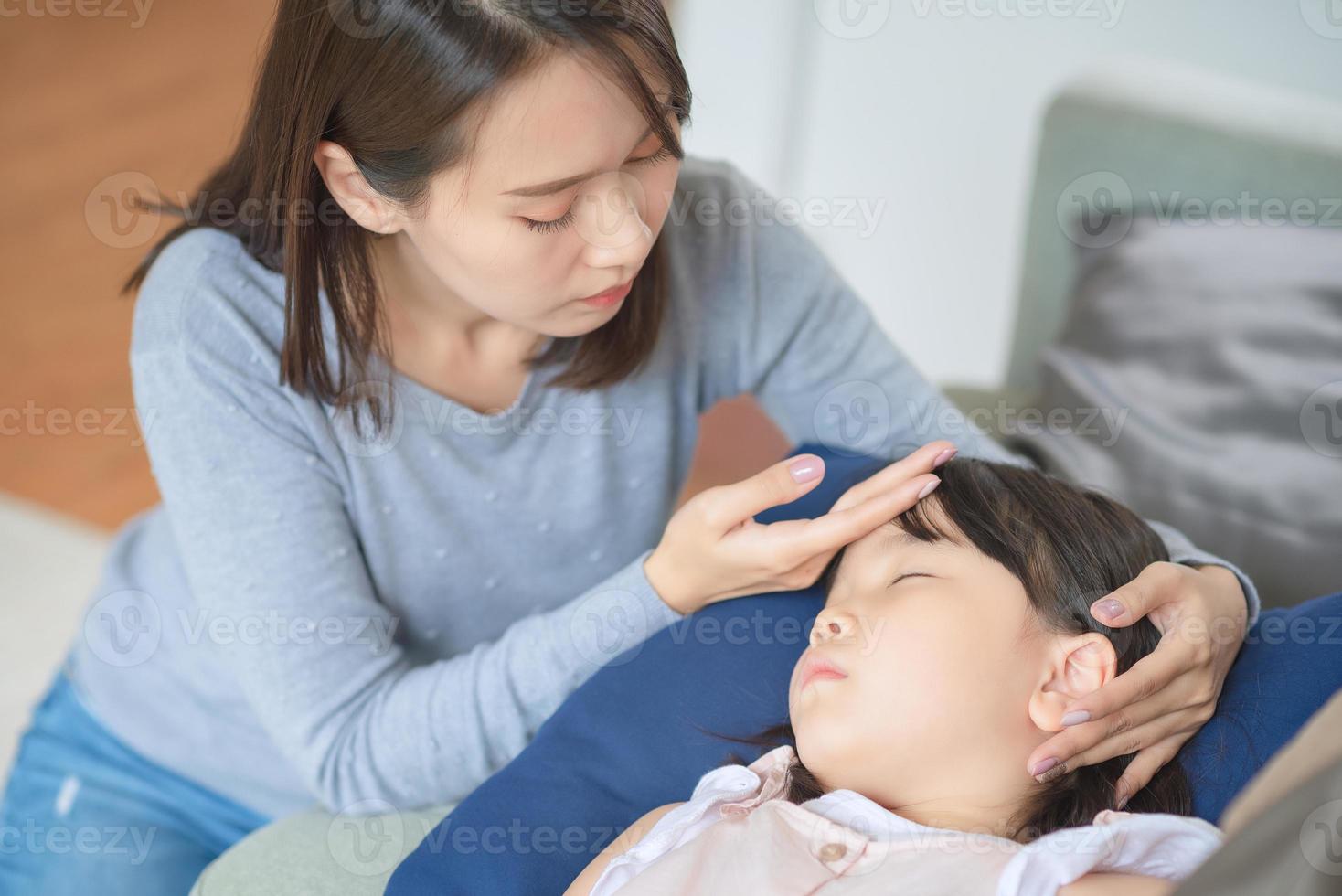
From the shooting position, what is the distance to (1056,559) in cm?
107

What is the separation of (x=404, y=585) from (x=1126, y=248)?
128 cm

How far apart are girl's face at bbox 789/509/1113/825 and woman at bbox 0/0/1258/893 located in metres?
0.07

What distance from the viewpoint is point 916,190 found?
2.73m

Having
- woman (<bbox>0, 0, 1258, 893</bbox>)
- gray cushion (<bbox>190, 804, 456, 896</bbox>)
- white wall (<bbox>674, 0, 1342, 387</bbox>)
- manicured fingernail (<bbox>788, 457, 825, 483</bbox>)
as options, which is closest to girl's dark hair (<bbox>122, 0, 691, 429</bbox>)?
woman (<bbox>0, 0, 1258, 893</bbox>)

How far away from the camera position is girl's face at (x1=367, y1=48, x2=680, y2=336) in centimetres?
101

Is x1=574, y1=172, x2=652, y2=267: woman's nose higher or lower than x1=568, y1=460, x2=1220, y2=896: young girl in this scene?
higher

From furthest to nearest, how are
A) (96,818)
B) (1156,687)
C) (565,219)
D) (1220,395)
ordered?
(1220,395) → (96,818) → (565,219) → (1156,687)

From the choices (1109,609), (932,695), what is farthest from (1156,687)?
(932,695)

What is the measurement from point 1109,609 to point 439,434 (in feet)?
2.30

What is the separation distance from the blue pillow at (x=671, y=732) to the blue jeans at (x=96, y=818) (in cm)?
49

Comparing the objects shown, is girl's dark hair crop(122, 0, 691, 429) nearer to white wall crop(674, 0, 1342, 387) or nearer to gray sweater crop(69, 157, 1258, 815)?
gray sweater crop(69, 157, 1258, 815)

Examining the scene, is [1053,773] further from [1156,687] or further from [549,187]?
[549,187]

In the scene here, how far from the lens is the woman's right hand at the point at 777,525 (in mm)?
1087

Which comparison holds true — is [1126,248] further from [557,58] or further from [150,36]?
[150,36]
